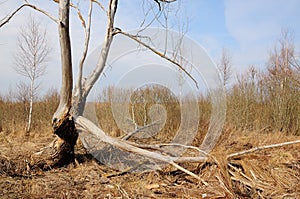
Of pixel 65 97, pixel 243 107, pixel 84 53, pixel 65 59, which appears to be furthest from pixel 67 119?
pixel 243 107

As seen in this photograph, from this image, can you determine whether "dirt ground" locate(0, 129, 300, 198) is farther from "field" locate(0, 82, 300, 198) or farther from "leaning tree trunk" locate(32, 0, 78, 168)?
"leaning tree trunk" locate(32, 0, 78, 168)

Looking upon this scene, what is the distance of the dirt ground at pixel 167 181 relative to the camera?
10.2 feet

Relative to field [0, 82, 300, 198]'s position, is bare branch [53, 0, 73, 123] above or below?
above

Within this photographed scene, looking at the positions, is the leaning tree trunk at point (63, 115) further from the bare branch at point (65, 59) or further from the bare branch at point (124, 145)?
the bare branch at point (124, 145)

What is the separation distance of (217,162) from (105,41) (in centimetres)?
302

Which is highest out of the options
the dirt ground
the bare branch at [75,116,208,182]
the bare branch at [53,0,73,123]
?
the bare branch at [53,0,73,123]

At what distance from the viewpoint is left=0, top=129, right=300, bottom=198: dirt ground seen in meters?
3.10

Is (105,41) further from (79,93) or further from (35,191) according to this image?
(35,191)

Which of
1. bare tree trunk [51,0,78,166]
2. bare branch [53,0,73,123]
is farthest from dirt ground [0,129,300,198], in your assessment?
bare branch [53,0,73,123]

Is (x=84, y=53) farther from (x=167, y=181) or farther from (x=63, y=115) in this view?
(x=167, y=181)

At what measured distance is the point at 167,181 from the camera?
11.7ft

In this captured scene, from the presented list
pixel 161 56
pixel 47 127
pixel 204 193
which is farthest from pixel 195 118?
pixel 47 127

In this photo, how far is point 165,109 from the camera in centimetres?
828

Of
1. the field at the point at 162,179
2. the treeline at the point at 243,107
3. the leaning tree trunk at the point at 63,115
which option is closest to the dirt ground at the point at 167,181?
the field at the point at 162,179
